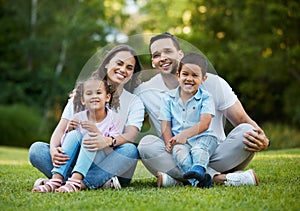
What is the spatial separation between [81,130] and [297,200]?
A: 161cm

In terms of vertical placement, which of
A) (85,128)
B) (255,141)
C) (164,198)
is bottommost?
(164,198)

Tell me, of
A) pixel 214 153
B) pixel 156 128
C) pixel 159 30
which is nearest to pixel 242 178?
pixel 214 153

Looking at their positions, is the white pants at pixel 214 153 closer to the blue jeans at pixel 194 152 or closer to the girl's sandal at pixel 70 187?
the blue jeans at pixel 194 152

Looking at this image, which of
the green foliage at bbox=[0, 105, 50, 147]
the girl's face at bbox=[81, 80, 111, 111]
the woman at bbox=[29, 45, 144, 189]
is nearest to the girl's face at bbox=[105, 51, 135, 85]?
the woman at bbox=[29, 45, 144, 189]

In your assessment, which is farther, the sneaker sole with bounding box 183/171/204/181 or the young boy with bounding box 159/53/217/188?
the young boy with bounding box 159/53/217/188

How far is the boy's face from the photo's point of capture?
3.99m

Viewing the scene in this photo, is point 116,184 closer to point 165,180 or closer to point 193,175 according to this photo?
point 165,180

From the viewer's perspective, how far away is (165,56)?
418 cm

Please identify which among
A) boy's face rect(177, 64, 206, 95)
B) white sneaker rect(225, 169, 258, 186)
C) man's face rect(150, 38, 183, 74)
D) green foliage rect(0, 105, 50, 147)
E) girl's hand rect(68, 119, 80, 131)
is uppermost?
man's face rect(150, 38, 183, 74)

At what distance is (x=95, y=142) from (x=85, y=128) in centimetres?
16

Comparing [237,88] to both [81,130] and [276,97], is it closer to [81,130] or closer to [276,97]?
[276,97]

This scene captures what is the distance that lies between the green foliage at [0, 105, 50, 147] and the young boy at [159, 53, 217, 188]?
12.0 meters

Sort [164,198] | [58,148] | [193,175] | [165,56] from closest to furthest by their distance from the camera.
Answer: [164,198]
[193,175]
[58,148]
[165,56]

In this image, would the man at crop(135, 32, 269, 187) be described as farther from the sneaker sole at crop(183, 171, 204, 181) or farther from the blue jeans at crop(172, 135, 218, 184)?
the sneaker sole at crop(183, 171, 204, 181)
